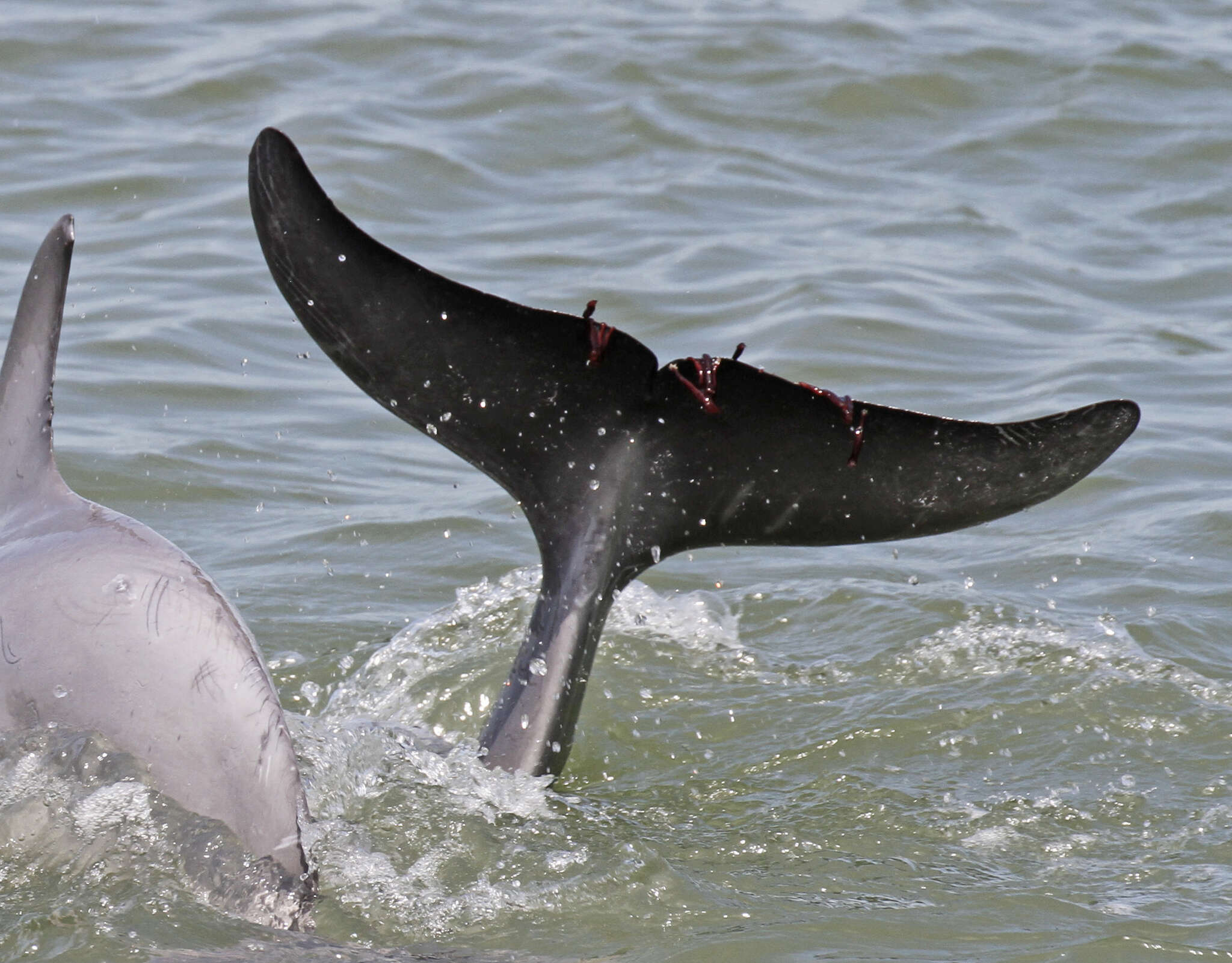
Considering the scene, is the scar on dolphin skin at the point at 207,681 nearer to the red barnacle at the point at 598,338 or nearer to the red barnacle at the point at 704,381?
the red barnacle at the point at 598,338

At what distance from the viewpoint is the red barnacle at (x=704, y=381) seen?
12.7 feet

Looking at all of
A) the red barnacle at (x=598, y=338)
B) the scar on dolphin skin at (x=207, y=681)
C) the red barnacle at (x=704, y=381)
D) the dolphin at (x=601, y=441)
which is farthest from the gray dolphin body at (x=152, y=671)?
the red barnacle at (x=704, y=381)

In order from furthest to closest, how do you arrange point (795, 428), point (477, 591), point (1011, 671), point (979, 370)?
point (979, 370), point (477, 591), point (1011, 671), point (795, 428)

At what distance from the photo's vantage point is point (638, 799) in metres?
4.43

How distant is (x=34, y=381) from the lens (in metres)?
3.79

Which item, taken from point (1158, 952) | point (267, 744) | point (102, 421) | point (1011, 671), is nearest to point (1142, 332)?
point (1011, 671)

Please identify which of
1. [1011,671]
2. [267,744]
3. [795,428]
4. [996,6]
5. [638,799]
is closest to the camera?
[267,744]

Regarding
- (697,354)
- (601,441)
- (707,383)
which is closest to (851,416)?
(707,383)

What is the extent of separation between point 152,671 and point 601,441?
122cm

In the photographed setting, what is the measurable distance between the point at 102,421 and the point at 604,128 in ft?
17.8

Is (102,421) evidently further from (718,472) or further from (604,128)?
(604,128)

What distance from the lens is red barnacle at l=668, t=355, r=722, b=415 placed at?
153 inches

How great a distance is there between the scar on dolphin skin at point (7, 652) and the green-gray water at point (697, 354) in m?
0.22

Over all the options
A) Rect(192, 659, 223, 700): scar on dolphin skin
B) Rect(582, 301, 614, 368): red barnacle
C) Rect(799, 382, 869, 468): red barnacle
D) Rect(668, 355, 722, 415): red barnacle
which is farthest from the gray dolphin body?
Rect(799, 382, 869, 468): red barnacle
